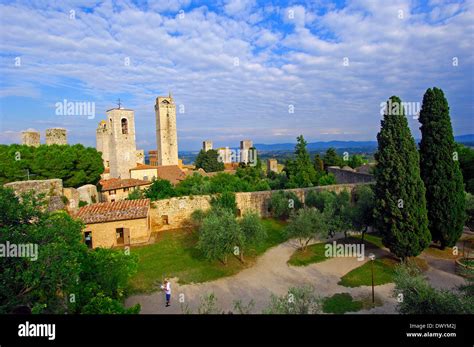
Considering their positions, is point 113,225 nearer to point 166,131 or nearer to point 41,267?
point 41,267

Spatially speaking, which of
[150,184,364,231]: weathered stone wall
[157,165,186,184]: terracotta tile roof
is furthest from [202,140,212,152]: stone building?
[150,184,364,231]: weathered stone wall

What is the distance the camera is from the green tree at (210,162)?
60.3m

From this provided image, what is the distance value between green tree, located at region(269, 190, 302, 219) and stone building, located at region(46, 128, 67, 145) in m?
27.7

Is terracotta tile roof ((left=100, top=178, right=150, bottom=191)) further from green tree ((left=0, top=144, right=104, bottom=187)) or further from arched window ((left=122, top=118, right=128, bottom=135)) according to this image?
arched window ((left=122, top=118, right=128, bottom=135))

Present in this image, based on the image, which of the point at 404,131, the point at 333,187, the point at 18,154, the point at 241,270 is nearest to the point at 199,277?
the point at 241,270

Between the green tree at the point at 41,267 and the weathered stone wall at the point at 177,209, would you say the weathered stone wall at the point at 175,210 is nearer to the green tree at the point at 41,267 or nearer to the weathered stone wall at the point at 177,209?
the weathered stone wall at the point at 177,209

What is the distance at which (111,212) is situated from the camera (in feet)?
59.7

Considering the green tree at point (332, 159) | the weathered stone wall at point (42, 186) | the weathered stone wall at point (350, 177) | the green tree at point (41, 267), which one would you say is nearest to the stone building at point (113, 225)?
the weathered stone wall at point (42, 186)

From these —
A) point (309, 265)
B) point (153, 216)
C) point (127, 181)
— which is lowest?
point (309, 265)

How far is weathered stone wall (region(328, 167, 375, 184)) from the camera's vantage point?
1152 inches

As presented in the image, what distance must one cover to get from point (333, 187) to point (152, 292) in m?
18.4
